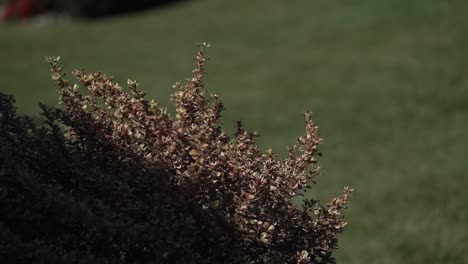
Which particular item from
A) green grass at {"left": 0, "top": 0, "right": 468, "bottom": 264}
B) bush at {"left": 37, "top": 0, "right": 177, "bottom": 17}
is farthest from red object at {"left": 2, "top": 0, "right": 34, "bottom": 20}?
green grass at {"left": 0, "top": 0, "right": 468, "bottom": 264}

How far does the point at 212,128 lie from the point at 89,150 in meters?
Answer: 0.50

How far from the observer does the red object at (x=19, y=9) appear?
2589 cm

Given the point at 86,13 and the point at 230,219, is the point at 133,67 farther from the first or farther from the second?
the point at 230,219

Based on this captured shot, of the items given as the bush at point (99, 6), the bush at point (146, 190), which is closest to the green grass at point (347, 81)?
the bush at point (99, 6)

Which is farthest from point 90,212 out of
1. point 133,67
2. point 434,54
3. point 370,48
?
point 133,67

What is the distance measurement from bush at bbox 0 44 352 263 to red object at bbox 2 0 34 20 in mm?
24449

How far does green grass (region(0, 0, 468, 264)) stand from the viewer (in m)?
7.19

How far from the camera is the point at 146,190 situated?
8.65 feet

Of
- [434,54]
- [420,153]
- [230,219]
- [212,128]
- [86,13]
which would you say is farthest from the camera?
[86,13]

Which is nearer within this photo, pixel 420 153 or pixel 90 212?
pixel 90 212

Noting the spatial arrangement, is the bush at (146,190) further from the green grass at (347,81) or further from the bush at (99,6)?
the bush at (99,6)

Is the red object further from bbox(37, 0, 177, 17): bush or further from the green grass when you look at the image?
the green grass

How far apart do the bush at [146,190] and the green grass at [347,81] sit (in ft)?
11.7

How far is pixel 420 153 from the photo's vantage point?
9.02 meters
